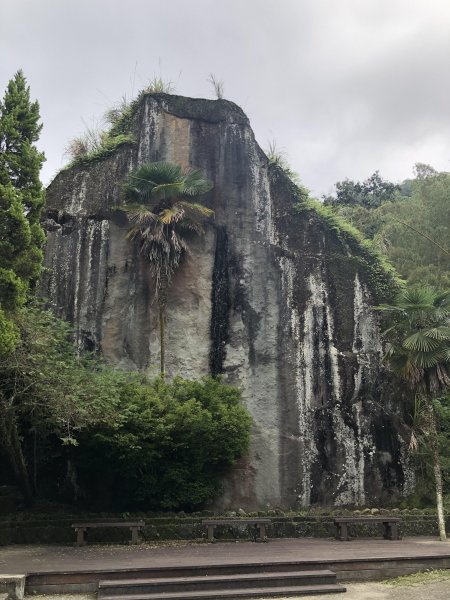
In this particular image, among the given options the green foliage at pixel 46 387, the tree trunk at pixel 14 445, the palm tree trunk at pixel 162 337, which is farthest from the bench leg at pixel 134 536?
the palm tree trunk at pixel 162 337

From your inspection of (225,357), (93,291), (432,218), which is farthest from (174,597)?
(432,218)

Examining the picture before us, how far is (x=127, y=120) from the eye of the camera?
20656mm

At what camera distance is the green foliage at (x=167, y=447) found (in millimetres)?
13039

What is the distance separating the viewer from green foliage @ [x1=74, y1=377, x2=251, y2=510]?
13039 mm

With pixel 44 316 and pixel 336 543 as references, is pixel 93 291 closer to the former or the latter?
pixel 44 316

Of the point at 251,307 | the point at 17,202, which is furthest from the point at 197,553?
the point at 251,307

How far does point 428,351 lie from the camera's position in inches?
532

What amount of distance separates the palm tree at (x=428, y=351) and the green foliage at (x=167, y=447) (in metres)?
4.55

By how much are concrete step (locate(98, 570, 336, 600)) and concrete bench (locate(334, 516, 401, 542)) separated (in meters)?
4.26

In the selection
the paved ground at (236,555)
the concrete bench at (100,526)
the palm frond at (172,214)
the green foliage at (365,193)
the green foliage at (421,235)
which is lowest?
the paved ground at (236,555)

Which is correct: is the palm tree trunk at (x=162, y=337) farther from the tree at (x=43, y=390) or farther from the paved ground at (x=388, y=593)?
the paved ground at (x=388, y=593)

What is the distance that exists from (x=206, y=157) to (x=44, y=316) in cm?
915

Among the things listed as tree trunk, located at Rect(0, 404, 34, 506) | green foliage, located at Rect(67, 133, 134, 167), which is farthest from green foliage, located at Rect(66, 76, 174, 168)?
tree trunk, located at Rect(0, 404, 34, 506)

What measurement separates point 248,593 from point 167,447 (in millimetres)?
6235
